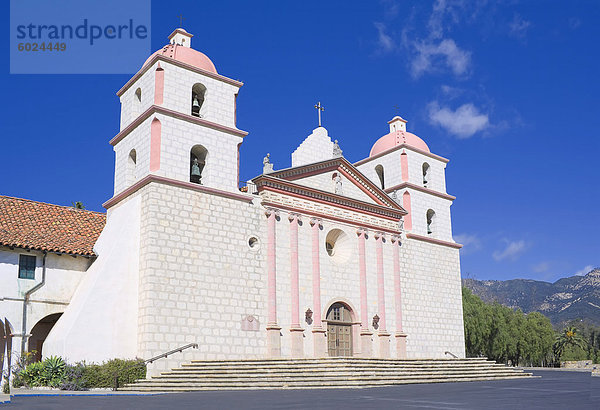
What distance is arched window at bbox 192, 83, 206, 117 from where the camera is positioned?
24875mm

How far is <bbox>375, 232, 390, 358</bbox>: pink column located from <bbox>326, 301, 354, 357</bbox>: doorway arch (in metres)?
1.57

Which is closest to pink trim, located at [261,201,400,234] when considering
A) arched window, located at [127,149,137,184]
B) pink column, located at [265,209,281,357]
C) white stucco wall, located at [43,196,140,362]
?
pink column, located at [265,209,281,357]

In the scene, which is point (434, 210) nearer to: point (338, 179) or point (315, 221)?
point (338, 179)

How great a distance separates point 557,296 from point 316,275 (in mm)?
168792

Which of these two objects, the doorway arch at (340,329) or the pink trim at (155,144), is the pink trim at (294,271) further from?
the pink trim at (155,144)

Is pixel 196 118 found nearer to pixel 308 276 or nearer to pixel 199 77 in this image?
pixel 199 77

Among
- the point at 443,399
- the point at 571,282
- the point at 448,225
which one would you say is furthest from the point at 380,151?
the point at 571,282

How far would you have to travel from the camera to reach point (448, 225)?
33531 millimetres

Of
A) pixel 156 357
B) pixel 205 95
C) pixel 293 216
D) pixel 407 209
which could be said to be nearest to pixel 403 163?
pixel 407 209

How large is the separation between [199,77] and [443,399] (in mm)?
17029

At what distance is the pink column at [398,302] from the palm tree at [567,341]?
50.0 meters

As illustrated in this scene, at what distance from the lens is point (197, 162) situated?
2436 cm

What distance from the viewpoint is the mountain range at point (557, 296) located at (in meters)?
154

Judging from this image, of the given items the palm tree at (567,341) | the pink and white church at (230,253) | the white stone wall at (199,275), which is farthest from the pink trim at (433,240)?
the palm tree at (567,341)
